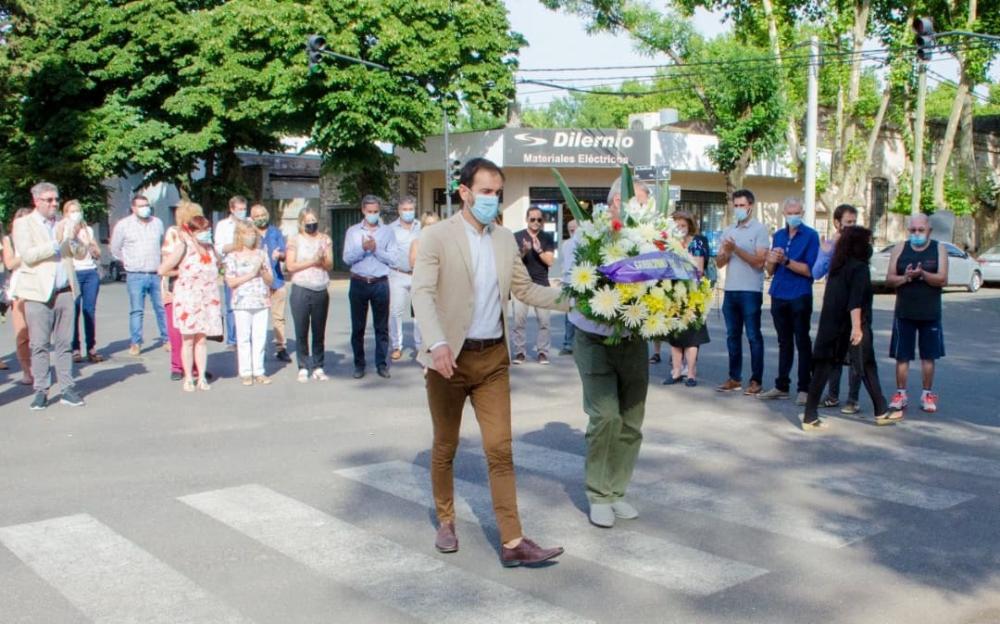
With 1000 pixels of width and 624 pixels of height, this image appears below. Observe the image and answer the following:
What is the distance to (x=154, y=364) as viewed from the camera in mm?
12367

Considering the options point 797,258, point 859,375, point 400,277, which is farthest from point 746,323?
point 400,277

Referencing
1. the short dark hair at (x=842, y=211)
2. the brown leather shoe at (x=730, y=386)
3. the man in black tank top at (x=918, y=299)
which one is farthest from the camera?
the brown leather shoe at (x=730, y=386)

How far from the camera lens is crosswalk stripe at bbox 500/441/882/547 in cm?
562

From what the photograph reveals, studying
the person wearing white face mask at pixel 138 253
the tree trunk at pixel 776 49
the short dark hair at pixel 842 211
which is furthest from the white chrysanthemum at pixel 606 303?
the tree trunk at pixel 776 49

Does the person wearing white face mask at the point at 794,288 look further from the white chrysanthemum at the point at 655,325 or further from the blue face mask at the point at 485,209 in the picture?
the blue face mask at the point at 485,209

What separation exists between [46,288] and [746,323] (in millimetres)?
6702

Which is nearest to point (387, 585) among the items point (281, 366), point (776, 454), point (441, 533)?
point (441, 533)

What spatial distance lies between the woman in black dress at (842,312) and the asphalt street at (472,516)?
306 millimetres

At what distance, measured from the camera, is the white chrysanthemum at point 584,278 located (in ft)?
18.1

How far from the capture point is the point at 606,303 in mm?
5445

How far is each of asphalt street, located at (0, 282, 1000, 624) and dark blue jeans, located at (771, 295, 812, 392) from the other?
421 mm

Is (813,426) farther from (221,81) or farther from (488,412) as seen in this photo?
(221,81)

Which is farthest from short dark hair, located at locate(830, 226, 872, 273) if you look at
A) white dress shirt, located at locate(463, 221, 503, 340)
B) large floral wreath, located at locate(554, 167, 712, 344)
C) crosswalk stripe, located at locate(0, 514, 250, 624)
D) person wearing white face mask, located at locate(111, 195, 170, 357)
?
person wearing white face mask, located at locate(111, 195, 170, 357)

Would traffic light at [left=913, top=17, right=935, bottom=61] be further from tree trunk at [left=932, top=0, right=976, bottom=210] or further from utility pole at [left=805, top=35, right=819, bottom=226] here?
tree trunk at [left=932, top=0, right=976, bottom=210]
